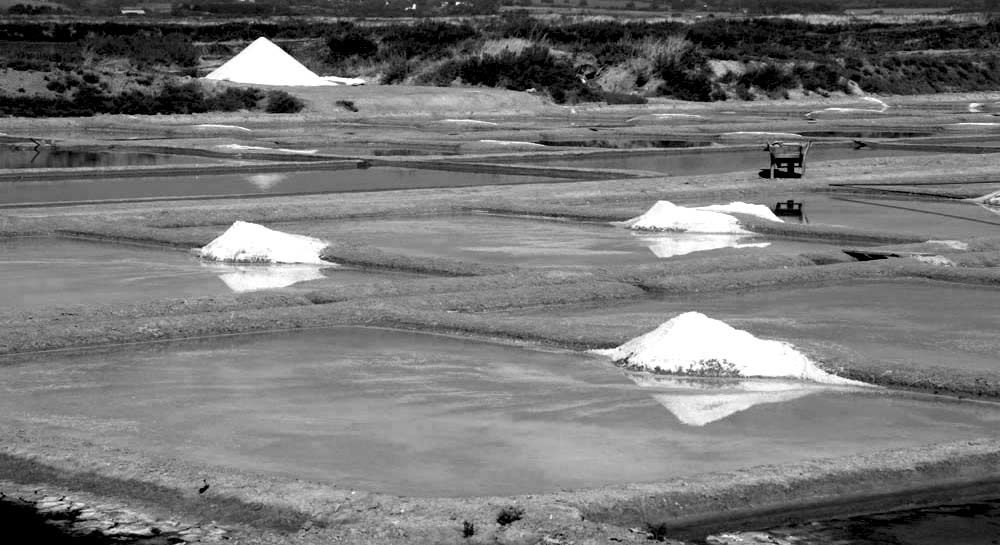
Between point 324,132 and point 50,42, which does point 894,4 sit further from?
point 324,132

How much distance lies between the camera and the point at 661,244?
13961 millimetres

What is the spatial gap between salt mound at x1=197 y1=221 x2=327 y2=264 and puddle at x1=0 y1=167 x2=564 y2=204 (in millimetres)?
5583

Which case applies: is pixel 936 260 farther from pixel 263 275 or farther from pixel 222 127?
pixel 222 127

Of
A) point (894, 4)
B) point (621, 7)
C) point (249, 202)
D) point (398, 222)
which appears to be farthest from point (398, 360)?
point (894, 4)

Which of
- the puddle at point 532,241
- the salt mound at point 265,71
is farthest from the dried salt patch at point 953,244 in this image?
the salt mound at point 265,71

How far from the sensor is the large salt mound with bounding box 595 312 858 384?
826cm

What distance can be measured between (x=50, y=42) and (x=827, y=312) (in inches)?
2826

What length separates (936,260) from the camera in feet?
41.0

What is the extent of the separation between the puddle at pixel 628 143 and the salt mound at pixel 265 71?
48.7 feet

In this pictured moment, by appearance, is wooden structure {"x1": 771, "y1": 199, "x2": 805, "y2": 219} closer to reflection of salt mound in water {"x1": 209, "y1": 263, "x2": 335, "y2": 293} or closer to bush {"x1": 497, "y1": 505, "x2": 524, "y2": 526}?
reflection of salt mound in water {"x1": 209, "y1": 263, "x2": 335, "y2": 293}

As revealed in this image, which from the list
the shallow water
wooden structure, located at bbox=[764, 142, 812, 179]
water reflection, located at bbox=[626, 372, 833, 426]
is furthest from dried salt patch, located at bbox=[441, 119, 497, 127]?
water reflection, located at bbox=[626, 372, 833, 426]

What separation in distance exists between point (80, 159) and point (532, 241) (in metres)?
12.3

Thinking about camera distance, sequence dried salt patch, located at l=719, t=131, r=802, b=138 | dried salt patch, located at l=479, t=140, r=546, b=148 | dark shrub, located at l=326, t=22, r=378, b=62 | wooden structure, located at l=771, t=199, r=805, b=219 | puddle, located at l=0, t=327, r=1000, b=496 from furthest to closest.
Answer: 1. dark shrub, located at l=326, t=22, r=378, b=62
2. dried salt patch, located at l=719, t=131, r=802, b=138
3. dried salt patch, located at l=479, t=140, r=546, b=148
4. wooden structure, located at l=771, t=199, r=805, b=219
5. puddle, located at l=0, t=327, r=1000, b=496

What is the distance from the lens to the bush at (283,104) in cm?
3753
